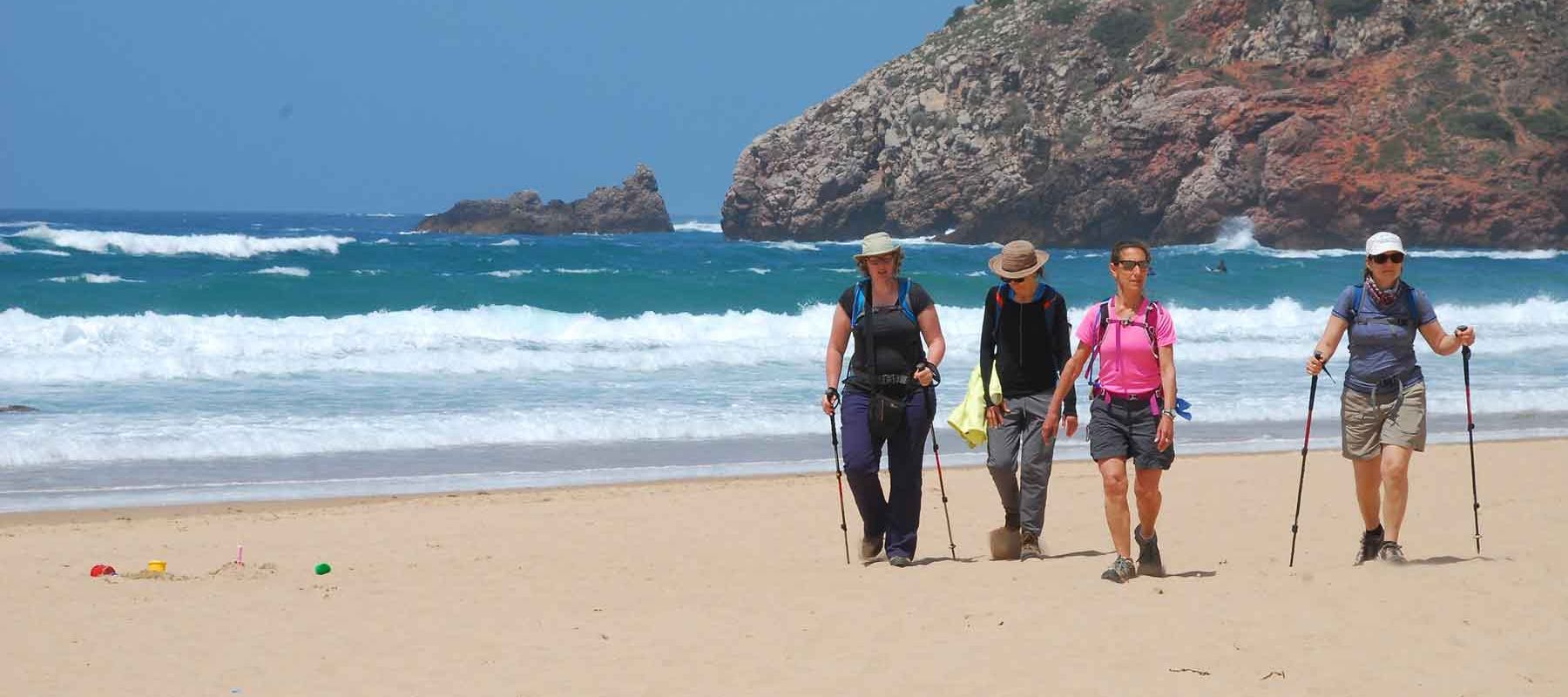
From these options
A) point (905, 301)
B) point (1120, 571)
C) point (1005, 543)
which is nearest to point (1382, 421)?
point (1120, 571)

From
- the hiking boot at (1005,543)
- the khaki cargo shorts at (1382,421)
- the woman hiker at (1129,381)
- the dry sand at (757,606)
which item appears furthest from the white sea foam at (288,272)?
the khaki cargo shorts at (1382,421)

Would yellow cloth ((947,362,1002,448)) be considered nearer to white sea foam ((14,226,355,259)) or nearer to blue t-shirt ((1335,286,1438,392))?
blue t-shirt ((1335,286,1438,392))

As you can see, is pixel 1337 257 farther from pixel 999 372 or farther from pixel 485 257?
pixel 999 372

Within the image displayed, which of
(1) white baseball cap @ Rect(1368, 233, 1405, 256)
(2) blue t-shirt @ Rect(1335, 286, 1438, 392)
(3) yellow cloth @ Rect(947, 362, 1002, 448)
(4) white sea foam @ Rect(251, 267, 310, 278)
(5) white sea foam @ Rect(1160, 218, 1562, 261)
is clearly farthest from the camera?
(5) white sea foam @ Rect(1160, 218, 1562, 261)

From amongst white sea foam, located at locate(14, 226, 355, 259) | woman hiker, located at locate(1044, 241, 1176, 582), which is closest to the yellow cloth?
woman hiker, located at locate(1044, 241, 1176, 582)

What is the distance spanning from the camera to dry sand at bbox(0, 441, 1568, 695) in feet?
16.6

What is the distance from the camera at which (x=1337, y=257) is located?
178 feet

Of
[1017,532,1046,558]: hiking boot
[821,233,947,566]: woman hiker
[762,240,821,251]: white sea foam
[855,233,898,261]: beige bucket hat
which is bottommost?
[1017,532,1046,558]: hiking boot

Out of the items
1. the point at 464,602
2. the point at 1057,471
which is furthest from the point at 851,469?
the point at 1057,471

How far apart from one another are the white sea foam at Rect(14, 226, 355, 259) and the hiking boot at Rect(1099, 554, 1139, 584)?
4180 centimetres

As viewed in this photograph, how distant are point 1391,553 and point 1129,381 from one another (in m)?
1.54

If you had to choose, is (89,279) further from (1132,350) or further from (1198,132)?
(1198,132)

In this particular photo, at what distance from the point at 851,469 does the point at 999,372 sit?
80 cm

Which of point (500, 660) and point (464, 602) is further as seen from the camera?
point (464, 602)
